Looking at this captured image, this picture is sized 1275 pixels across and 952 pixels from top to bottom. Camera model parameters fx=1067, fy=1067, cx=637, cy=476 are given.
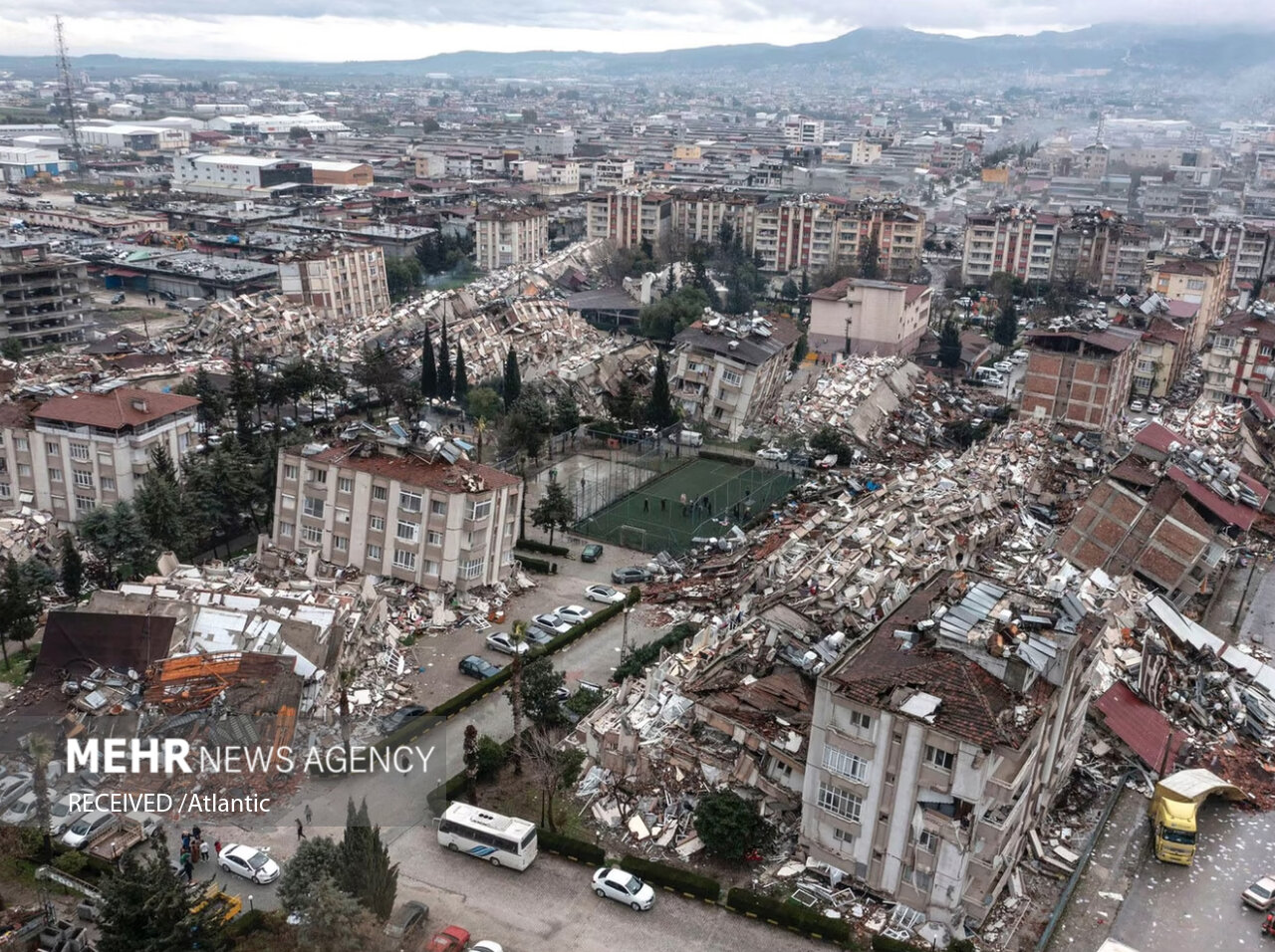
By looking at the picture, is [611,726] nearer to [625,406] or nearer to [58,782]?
[58,782]

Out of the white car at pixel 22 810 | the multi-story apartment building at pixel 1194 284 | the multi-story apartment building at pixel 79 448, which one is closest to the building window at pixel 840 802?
the white car at pixel 22 810

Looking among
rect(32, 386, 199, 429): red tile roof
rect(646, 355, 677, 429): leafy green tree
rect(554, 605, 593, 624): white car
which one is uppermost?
rect(32, 386, 199, 429): red tile roof

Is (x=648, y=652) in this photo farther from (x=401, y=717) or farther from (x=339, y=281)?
(x=339, y=281)

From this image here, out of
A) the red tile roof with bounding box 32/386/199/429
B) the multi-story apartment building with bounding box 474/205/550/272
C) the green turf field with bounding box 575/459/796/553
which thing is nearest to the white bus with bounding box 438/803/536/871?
the green turf field with bounding box 575/459/796/553

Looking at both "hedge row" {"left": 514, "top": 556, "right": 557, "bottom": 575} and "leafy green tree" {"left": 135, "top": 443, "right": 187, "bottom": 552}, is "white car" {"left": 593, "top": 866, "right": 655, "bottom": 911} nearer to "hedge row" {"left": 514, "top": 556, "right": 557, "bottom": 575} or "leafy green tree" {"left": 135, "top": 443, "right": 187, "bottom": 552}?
"hedge row" {"left": 514, "top": 556, "right": 557, "bottom": 575}

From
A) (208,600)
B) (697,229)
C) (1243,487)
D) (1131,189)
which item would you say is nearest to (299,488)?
(208,600)

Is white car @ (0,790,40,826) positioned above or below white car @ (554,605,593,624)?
above
